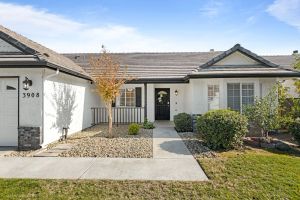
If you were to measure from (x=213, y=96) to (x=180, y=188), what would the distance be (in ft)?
27.6

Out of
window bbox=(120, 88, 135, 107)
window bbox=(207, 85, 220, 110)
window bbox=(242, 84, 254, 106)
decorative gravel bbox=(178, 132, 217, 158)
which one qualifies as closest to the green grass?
decorative gravel bbox=(178, 132, 217, 158)

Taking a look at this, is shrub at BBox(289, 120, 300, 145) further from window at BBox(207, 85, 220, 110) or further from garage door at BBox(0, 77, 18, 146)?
garage door at BBox(0, 77, 18, 146)

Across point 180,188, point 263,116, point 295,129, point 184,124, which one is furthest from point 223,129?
point 184,124

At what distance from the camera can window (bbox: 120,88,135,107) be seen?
16.5 metres

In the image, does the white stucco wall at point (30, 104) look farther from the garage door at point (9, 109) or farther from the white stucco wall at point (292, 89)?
the white stucco wall at point (292, 89)

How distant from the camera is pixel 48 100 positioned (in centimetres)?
916

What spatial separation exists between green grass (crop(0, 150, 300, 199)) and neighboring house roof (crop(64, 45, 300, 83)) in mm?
6973

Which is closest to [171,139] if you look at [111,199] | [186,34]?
[111,199]

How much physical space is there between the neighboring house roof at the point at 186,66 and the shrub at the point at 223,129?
3906 millimetres

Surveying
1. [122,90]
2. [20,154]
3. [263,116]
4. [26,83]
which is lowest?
[20,154]

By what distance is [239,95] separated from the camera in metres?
12.2

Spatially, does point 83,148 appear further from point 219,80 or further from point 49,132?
point 219,80

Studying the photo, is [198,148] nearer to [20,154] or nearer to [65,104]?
[20,154]

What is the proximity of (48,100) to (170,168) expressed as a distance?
6001 millimetres
